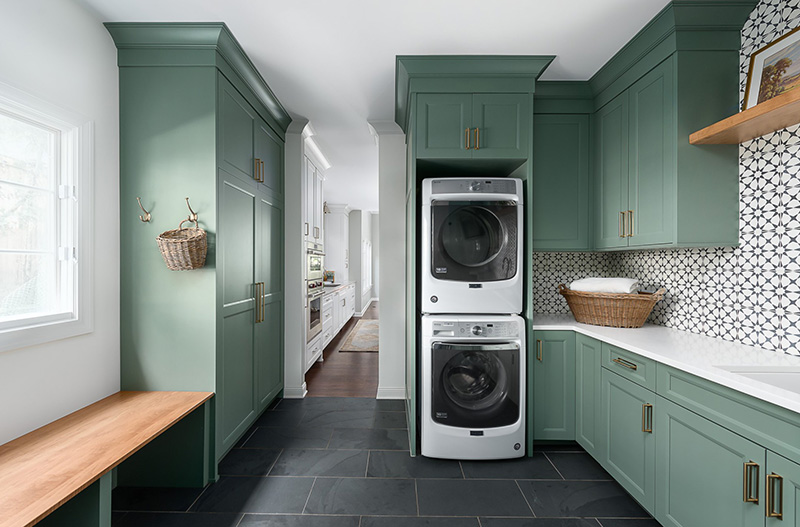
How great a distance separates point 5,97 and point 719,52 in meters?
3.22

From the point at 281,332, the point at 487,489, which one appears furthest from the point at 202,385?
the point at 487,489

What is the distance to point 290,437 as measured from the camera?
8.69ft

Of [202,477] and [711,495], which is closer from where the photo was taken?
[711,495]

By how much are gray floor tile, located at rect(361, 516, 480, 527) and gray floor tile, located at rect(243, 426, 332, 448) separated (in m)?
0.81

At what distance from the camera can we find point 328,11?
6.26ft

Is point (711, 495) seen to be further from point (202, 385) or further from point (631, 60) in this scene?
point (202, 385)

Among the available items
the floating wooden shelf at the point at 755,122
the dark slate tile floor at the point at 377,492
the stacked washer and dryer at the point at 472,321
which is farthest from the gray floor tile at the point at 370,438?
the floating wooden shelf at the point at 755,122

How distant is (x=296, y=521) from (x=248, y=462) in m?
0.68

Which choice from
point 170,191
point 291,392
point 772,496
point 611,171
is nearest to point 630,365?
point 772,496

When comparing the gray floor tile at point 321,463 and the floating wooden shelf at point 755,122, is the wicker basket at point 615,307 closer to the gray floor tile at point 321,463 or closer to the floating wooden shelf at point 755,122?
the floating wooden shelf at point 755,122

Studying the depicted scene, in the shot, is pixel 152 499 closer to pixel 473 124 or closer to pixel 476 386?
pixel 476 386

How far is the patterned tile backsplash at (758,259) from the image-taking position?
1652mm

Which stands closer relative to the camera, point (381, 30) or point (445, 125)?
point (381, 30)

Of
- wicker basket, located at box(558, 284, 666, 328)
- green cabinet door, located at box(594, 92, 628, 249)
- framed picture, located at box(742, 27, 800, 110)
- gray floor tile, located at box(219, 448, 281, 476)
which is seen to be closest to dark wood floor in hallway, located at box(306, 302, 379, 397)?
gray floor tile, located at box(219, 448, 281, 476)
